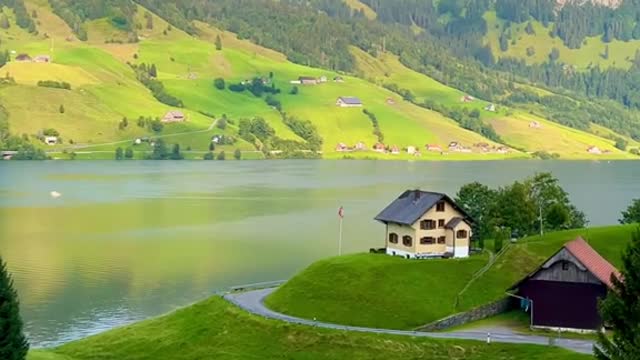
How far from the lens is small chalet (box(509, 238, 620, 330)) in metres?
68.6

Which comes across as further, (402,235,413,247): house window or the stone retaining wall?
(402,235,413,247): house window

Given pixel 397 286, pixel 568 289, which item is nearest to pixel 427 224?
pixel 397 286

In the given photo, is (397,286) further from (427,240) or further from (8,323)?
(8,323)

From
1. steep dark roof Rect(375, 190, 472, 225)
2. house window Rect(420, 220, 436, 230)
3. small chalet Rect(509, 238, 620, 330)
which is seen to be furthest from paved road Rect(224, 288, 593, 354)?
house window Rect(420, 220, 436, 230)

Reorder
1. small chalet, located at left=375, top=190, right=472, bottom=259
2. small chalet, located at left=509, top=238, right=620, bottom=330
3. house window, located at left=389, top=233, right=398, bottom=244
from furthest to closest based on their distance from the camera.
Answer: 1. house window, located at left=389, top=233, right=398, bottom=244
2. small chalet, located at left=375, top=190, right=472, bottom=259
3. small chalet, located at left=509, top=238, right=620, bottom=330

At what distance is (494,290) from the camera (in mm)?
76125

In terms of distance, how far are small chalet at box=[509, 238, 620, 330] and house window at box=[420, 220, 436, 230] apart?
15283 mm

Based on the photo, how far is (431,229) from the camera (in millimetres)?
85562

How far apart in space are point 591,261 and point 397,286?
15.2m

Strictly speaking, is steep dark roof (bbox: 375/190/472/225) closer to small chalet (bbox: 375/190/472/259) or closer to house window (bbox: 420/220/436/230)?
small chalet (bbox: 375/190/472/259)

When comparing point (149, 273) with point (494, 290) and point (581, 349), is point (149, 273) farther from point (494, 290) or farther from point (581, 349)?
point (581, 349)

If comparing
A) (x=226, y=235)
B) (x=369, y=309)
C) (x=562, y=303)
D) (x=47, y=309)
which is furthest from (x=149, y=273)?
(x=562, y=303)

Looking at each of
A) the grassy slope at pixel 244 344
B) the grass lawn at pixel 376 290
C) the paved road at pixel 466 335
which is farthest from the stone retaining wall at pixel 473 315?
the grassy slope at pixel 244 344

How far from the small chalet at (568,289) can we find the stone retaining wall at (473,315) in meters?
3.48
